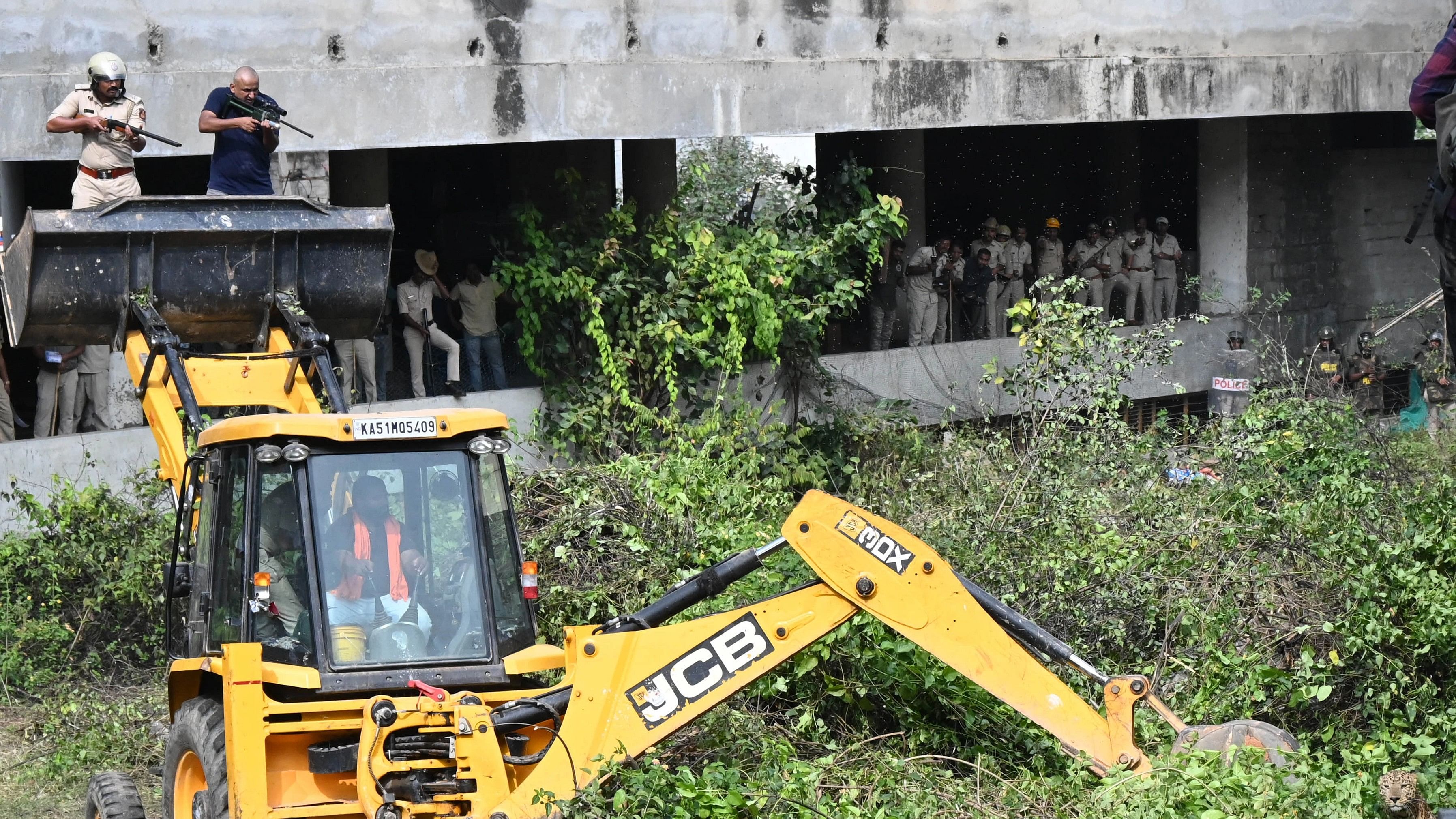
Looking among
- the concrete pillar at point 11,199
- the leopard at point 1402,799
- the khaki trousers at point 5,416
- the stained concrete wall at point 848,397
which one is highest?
the concrete pillar at point 11,199

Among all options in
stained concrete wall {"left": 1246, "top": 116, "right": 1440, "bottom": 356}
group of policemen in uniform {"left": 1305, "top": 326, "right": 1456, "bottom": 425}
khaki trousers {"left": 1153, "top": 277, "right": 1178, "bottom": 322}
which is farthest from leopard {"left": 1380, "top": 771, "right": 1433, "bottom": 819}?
stained concrete wall {"left": 1246, "top": 116, "right": 1440, "bottom": 356}

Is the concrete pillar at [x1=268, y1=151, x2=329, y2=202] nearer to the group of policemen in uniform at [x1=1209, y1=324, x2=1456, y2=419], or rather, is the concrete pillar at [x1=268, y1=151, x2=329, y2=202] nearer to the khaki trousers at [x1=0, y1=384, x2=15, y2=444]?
the khaki trousers at [x1=0, y1=384, x2=15, y2=444]

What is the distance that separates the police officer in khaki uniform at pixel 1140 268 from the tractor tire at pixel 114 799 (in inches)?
606

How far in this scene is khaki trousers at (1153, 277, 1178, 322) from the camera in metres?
21.3

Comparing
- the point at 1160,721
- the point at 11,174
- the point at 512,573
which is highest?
the point at 11,174

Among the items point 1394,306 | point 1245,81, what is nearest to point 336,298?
point 1245,81

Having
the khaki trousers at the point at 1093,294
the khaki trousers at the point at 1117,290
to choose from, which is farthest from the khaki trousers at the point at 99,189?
the khaki trousers at the point at 1117,290

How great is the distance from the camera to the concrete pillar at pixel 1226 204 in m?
21.6

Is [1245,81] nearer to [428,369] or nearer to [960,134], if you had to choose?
[960,134]

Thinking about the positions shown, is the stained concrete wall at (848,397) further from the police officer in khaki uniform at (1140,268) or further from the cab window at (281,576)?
the cab window at (281,576)

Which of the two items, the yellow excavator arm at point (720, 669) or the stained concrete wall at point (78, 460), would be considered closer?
the yellow excavator arm at point (720, 669)

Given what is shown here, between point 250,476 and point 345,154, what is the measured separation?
10.1 m

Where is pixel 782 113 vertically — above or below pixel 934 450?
above

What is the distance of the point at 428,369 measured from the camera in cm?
1549
